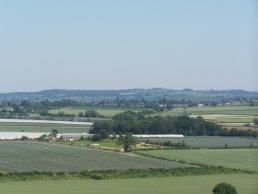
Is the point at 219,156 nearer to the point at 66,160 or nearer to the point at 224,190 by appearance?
the point at 66,160

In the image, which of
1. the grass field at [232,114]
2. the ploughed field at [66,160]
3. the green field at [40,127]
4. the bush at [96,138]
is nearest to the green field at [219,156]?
the ploughed field at [66,160]

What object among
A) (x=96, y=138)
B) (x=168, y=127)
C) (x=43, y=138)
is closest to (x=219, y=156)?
(x=96, y=138)

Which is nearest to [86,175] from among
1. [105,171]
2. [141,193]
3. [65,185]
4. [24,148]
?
[105,171]

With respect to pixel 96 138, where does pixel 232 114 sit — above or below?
above

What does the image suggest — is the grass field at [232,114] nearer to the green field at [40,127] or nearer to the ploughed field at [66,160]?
the green field at [40,127]

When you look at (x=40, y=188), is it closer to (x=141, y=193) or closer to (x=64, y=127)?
(x=141, y=193)

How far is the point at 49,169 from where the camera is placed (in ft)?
88.4

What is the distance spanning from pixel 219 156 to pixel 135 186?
1228 cm

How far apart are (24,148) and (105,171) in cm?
1195

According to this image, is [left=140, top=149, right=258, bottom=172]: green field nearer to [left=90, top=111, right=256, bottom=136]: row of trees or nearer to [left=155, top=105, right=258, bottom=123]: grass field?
[left=90, top=111, right=256, bottom=136]: row of trees

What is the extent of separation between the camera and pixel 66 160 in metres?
30.7

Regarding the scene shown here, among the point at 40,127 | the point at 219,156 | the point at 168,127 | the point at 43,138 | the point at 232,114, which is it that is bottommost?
the point at 219,156

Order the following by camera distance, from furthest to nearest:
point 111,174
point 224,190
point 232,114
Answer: point 232,114, point 111,174, point 224,190

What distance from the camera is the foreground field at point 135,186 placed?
20547 millimetres
